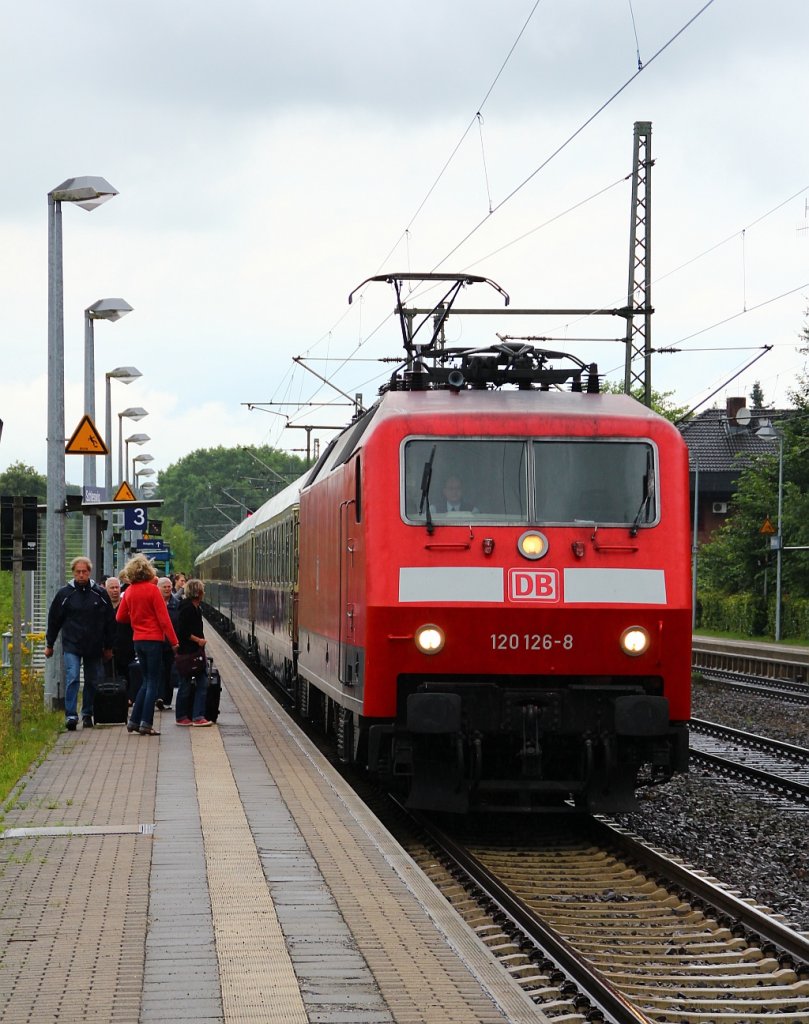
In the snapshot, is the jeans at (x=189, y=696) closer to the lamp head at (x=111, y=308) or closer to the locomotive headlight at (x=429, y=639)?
→ the locomotive headlight at (x=429, y=639)

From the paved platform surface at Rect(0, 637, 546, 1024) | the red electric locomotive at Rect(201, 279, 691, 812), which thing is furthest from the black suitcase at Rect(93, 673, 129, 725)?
the red electric locomotive at Rect(201, 279, 691, 812)

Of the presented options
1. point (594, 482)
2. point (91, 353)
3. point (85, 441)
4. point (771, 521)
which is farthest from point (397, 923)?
point (771, 521)

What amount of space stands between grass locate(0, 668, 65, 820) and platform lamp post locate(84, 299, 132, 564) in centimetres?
460

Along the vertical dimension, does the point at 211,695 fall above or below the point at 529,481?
below

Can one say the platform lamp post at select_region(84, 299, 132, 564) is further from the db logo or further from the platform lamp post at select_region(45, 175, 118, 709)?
the db logo

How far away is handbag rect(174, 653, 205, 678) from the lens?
16.2 metres

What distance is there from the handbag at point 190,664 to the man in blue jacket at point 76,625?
854 millimetres

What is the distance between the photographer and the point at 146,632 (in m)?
16.0

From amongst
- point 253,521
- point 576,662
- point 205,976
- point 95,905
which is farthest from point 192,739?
point 253,521

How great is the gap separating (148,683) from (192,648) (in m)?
0.87

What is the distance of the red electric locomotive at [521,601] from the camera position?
1044 centimetres

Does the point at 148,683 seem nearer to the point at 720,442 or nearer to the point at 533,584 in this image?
the point at 533,584

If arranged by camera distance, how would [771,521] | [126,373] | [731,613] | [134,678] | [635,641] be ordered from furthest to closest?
1. [731,613]
2. [771,521]
3. [126,373]
4. [134,678]
5. [635,641]

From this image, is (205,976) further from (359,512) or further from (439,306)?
(439,306)
